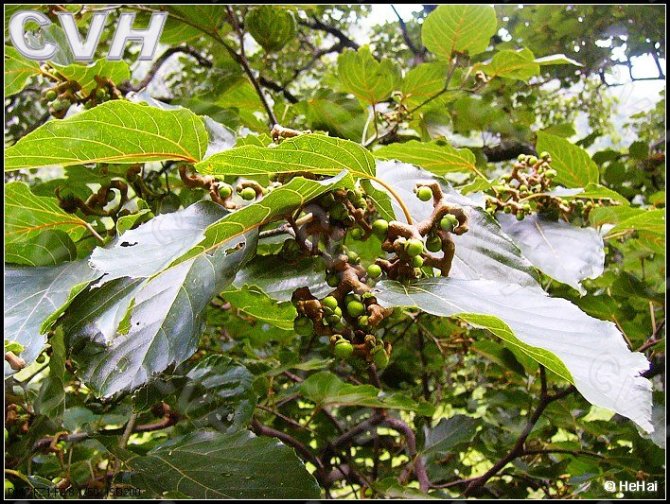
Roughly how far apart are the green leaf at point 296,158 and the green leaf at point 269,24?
32.7 inches

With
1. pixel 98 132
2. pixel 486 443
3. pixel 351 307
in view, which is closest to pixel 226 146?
pixel 98 132

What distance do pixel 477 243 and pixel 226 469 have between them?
40 centimetres

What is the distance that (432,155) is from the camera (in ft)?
3.11

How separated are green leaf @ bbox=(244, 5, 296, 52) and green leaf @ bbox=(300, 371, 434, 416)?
77 centimetres

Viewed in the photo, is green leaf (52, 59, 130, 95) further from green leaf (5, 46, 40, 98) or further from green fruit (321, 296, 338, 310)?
green fruit (321, 296, 338, 310)

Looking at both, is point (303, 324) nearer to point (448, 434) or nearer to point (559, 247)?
point (559, 247)

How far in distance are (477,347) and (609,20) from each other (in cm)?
149

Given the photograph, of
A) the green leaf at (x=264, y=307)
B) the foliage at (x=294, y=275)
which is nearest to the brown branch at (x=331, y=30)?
the foliage at (x=294, y=275)

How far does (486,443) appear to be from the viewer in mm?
1347

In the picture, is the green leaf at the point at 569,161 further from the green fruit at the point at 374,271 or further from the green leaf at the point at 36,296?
the green leaf at the point at 36,296

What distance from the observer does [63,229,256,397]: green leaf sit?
1.70ft

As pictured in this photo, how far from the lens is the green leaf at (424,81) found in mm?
1188

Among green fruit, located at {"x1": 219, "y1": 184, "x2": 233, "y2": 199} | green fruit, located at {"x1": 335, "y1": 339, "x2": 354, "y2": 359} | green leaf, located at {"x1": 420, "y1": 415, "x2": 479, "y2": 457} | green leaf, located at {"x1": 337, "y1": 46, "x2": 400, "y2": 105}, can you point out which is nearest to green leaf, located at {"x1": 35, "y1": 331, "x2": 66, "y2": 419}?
green fruit, located at {"x1": 219, "y1": 184, "x2": 233, "y2": 199}

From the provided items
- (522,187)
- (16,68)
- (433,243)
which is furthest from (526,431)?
(16,68)
